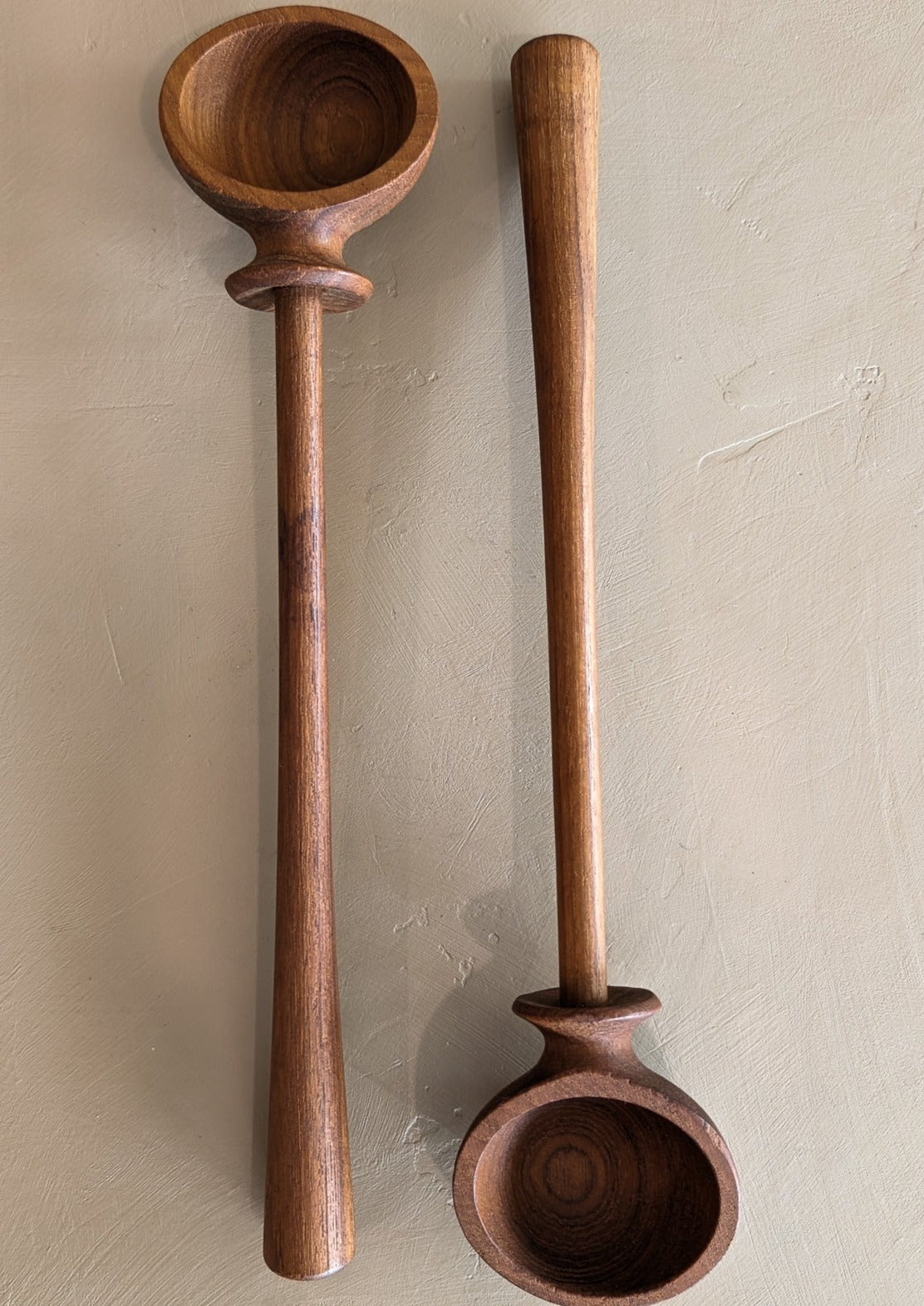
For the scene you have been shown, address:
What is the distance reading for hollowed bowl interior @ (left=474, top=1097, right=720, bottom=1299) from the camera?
48 centimetres

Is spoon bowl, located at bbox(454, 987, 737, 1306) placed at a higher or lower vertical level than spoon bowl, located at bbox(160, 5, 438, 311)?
lower

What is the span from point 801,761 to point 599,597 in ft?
0.43

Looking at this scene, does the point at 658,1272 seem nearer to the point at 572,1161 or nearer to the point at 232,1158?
the point at 572,1161

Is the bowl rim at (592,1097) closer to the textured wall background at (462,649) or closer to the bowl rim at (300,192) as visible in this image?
the textured wall background at (462,649)

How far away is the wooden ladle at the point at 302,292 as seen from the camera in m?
0.47

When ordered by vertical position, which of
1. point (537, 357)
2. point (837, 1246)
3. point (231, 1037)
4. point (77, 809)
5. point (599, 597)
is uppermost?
point (537, 357)

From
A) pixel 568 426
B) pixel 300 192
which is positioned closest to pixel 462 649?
pixel 568 426

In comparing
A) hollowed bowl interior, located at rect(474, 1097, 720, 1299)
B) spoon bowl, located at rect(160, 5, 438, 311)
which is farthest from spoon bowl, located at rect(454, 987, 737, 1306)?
spoon bowl, located at rect(160, 5, 438, 311)

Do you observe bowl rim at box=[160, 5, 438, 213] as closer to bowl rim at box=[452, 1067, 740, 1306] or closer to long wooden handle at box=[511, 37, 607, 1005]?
long wooden handle at box=[511, 37, 607, 1005]

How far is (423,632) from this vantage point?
549 mm

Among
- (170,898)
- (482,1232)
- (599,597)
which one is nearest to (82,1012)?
(170,898)

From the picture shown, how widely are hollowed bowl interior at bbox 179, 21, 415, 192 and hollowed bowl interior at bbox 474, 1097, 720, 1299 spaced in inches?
18.5

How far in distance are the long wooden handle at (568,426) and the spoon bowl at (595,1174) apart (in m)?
0.02

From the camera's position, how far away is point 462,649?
1.80 ft
